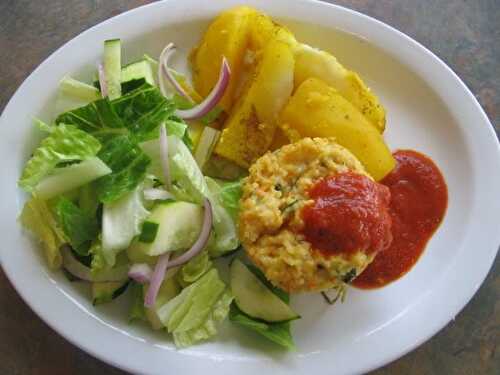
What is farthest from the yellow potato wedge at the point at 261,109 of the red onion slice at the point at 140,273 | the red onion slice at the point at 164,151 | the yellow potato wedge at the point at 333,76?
the red onion slice at the point at 140,273

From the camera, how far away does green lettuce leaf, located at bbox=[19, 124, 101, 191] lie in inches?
91.0

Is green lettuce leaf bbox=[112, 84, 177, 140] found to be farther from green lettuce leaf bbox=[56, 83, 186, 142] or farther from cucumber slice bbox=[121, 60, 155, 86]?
cucumber slice bbox=[121, 60, 155, 86]

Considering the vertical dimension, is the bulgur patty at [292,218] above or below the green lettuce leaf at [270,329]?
above

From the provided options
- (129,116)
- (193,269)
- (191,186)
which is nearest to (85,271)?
(193,269)

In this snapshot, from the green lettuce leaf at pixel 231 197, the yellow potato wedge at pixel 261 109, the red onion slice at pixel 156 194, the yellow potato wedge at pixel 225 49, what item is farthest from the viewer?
the yellow potato wedge at pixel 225 49

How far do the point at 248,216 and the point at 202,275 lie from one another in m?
0.36

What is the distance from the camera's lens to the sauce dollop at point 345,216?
2.19 m

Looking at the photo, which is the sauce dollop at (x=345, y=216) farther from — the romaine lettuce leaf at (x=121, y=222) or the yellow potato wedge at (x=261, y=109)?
the romaine lettuce leaf at (x=121, y=222)

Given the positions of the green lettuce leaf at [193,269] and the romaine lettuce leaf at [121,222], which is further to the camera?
the green lettuce leaf at [193,269]

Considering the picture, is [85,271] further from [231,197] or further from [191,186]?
[231,197]

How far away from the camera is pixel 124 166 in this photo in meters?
2.37

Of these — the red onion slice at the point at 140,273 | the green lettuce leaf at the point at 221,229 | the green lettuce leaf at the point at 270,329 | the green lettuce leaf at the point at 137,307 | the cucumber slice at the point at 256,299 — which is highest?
the green lettuce leaf at the point at 221,229

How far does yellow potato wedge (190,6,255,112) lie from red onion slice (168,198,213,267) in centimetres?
69

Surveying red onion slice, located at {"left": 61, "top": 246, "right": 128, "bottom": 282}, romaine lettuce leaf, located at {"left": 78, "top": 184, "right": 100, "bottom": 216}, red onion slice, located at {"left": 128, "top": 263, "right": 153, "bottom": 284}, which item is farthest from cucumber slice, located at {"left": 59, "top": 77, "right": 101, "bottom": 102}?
red onion slice, located at {"left": 128, "top": 263, "right": 153, "bottom": 284}
